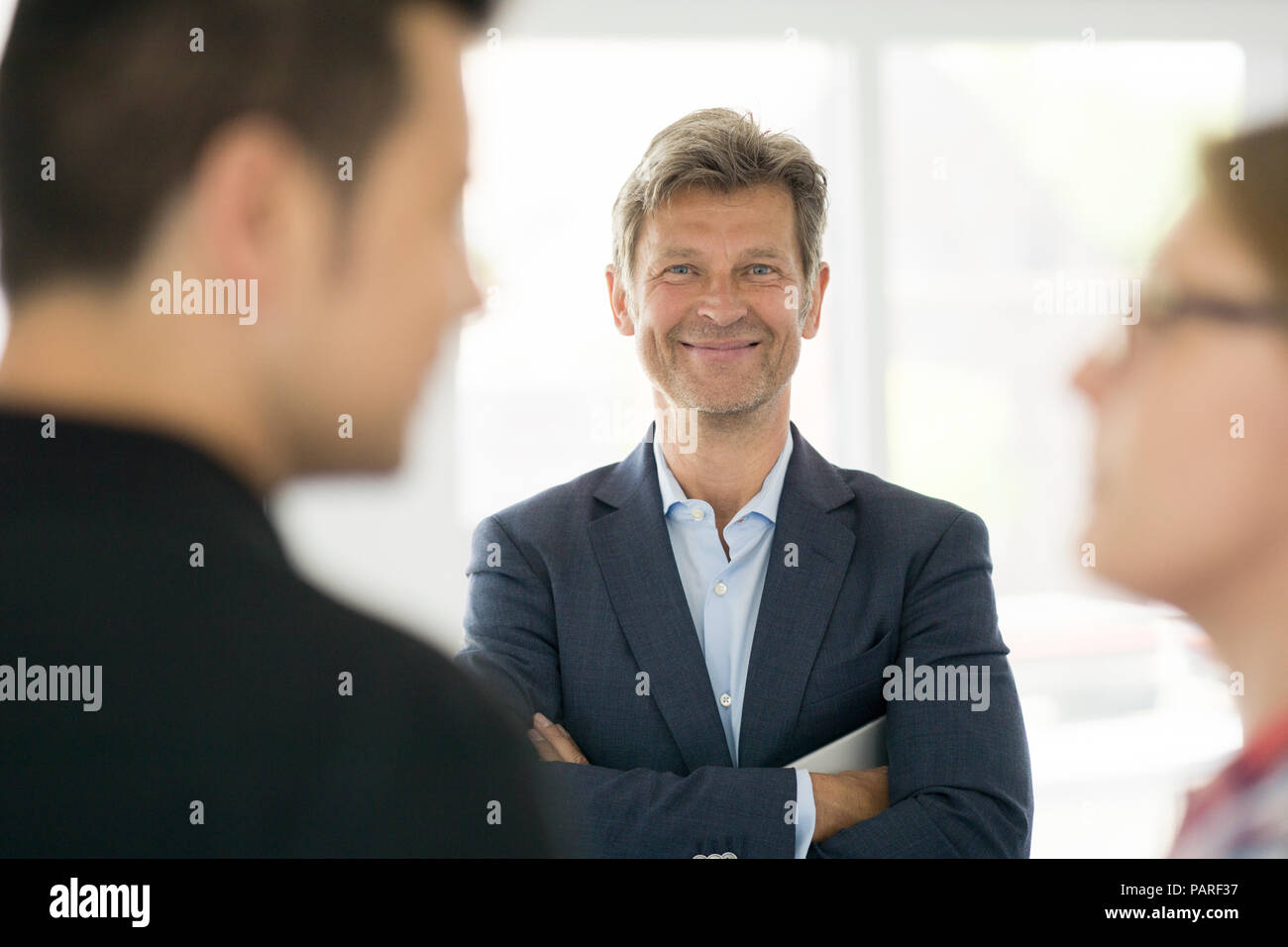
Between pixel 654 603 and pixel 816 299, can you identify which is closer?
pixel 654 603

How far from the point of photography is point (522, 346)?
203 cm

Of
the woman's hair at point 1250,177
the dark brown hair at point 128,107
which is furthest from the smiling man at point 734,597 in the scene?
the dark brown hair at point 128,107

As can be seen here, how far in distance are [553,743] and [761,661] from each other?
15.2 inches

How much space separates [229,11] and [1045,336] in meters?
1.50

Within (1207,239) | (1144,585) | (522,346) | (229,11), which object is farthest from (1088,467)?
(229,11)

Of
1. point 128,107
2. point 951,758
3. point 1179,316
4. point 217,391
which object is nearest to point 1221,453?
point 1179,316

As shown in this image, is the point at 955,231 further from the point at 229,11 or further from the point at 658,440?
the point at 229,11

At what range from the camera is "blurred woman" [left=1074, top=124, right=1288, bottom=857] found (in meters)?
2.04

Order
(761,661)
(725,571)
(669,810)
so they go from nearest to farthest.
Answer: (669,810) → (761,661) → (725,571)

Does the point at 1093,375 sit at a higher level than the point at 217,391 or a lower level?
higher

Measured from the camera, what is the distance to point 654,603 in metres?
1.98

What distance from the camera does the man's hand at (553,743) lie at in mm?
1856

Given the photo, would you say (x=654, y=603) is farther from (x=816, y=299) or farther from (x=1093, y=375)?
(x=1093, y=375)

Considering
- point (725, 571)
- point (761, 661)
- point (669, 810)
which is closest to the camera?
point (669, 810)
